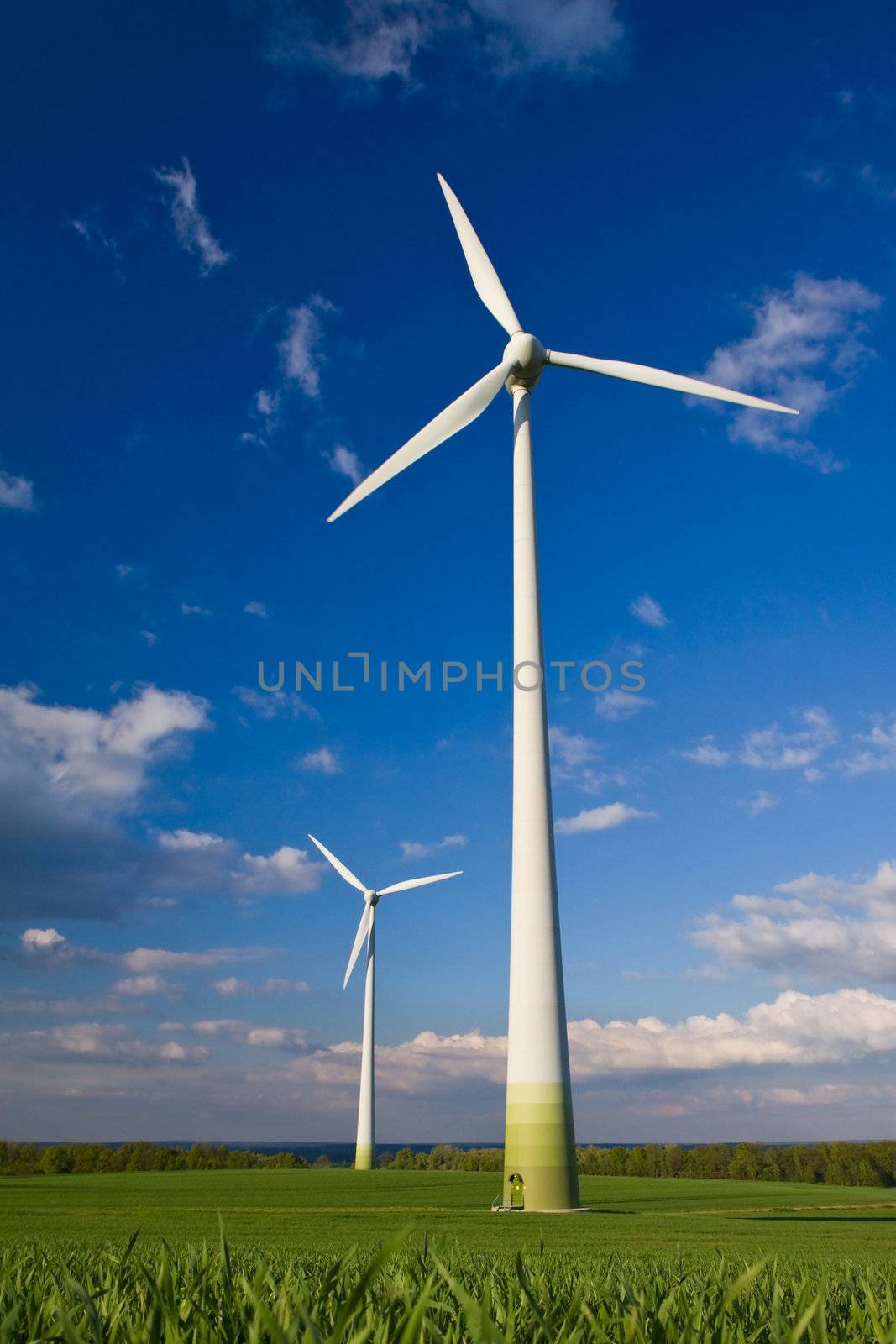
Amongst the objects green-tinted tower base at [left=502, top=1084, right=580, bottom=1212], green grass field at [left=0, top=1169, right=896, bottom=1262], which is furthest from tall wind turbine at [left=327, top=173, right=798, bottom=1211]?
green grass field at [left=0, top=1169, right=896, bottom=1262]

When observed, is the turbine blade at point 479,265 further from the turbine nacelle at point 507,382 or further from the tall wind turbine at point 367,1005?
the tall wind turbine at point 367,1005

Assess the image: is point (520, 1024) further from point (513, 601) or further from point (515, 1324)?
point (515, 1324)

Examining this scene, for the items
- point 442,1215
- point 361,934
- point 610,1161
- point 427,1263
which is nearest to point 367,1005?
point 361,934

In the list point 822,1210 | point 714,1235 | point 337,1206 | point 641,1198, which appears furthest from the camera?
point 641,1198

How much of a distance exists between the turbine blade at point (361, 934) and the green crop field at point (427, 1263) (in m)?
15.3

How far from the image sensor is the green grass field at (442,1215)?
2044cm

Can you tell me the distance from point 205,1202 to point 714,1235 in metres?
26.3

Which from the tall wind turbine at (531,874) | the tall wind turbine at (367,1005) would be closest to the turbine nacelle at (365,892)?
the tall wind turbine at (367,1005)

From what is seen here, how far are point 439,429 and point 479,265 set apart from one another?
1189 cm

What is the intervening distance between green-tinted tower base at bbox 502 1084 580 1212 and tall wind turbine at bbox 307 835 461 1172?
47.1 m

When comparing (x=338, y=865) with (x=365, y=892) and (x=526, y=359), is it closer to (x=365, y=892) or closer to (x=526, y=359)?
(x=365, y=892)

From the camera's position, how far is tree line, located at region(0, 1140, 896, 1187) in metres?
96.4

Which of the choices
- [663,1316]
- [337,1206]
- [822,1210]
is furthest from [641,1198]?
[663,1316]

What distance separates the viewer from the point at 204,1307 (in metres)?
3.39
